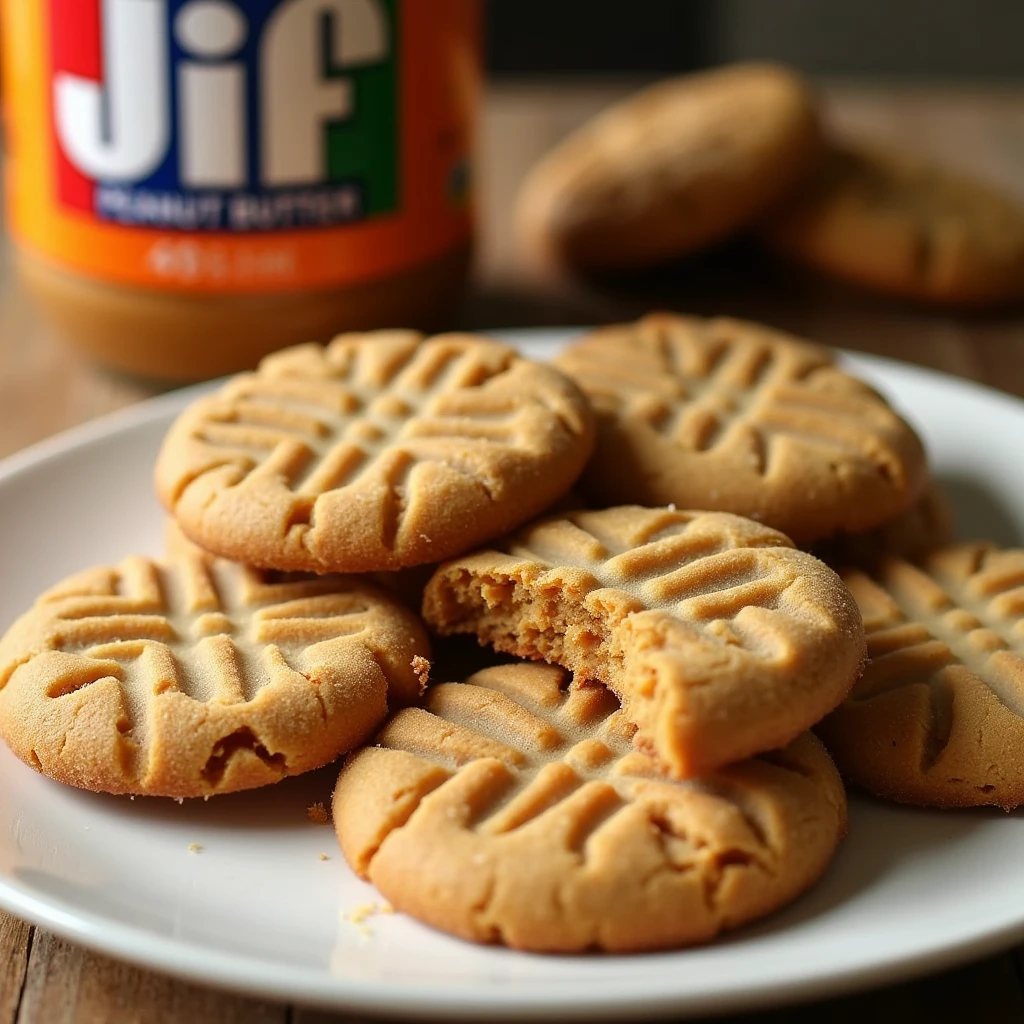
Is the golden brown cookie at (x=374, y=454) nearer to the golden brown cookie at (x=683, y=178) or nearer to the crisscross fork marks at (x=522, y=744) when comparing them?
Result: the crisscross fork marks at (x=522, y=744)

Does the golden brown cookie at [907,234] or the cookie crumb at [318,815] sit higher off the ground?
the golden brown cookie at [907,234]

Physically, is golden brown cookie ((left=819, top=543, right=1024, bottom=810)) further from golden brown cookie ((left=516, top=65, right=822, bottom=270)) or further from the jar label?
golden brown cookie ((left=516, top=65, right=822, bottom=270))

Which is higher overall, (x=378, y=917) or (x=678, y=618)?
(x=678, y=618)

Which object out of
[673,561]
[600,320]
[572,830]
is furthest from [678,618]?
[600,320]

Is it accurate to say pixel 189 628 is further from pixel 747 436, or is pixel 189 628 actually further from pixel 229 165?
pixel 229 165

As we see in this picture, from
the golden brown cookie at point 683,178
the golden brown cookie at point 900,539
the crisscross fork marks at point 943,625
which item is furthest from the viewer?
the golden brown cookie at point 683,178

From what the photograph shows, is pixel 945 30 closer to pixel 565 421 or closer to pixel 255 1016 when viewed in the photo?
pixel 565 421

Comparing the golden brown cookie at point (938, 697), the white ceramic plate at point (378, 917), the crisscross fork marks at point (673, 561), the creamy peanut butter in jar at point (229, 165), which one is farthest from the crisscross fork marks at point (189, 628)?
the creamy peanut butter in jar at point (229, 165)
